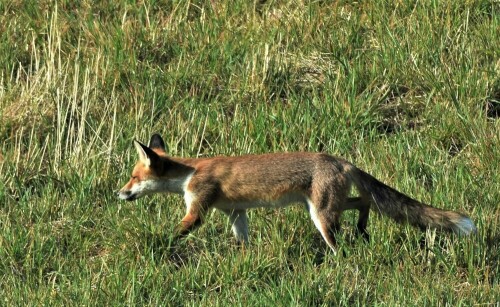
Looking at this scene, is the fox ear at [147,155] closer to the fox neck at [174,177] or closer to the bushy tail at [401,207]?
the fox neck at [174,177]

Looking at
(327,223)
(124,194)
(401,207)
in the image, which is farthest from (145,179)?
(401,207)

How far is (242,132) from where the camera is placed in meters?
10.6

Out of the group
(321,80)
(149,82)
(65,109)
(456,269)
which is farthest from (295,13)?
(456,269)

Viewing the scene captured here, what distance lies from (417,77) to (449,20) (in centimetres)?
87

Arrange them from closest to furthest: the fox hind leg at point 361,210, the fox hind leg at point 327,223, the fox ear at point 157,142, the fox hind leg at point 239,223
Result: 1. the fox hind leg at point 327,223
2. the fox hind leg at point 361,210
3. the fox hind leg at point 239,223
4. the fox ear at point 157,142

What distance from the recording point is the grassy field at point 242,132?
28.0 ft

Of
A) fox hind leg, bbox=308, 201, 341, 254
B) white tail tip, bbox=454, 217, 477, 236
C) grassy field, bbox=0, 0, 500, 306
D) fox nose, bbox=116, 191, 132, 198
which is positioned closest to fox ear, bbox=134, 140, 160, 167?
fox nose, bbox=116, 191, 132, 198

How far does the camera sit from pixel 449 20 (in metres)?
11.9

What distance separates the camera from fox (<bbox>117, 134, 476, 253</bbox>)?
8.79 m

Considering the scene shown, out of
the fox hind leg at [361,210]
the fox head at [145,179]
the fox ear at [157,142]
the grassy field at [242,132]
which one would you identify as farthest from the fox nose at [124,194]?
the fox hind leg at [361,210]

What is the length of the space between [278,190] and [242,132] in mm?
1790

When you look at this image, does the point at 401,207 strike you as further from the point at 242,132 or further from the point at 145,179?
the point at 242,132

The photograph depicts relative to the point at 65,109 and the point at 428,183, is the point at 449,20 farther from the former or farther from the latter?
the point at 65,109

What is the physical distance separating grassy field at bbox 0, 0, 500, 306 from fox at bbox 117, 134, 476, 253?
0.14 m
